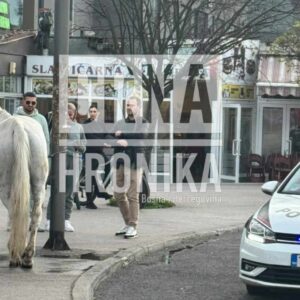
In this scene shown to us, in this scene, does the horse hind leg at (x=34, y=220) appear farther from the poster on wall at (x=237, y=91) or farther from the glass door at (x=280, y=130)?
the glass door at (x=280, y=130)

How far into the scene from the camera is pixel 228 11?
1326 cm

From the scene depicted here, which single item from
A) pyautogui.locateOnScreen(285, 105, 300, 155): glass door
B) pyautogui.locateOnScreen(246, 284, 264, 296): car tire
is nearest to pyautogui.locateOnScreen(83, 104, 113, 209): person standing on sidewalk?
pyautogui.locateOnScreen(246, 284, 264, 296): car tire

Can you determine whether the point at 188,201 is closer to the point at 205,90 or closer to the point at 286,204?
the point at 205,90

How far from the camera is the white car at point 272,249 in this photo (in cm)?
607

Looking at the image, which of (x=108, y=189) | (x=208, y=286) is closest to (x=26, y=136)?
(x=208, y=286)

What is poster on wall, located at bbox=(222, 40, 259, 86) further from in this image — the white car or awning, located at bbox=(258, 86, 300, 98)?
the white car

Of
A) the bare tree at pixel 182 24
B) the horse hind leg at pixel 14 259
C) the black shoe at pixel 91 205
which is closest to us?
the horse hind leg at pixel 14 259

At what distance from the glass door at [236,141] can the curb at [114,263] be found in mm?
9378

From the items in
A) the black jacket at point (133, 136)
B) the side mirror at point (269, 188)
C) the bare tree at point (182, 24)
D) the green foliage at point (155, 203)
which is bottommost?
the green foliage at point (155, 203)

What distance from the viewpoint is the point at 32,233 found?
734cm

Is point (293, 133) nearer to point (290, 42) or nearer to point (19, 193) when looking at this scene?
point (290, 42)

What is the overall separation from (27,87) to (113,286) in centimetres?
1343

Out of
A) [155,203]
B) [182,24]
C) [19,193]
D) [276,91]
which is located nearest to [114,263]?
[19,193]

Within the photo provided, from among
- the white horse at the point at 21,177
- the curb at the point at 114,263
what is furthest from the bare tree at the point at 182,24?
the white horse at the point at 21,177
